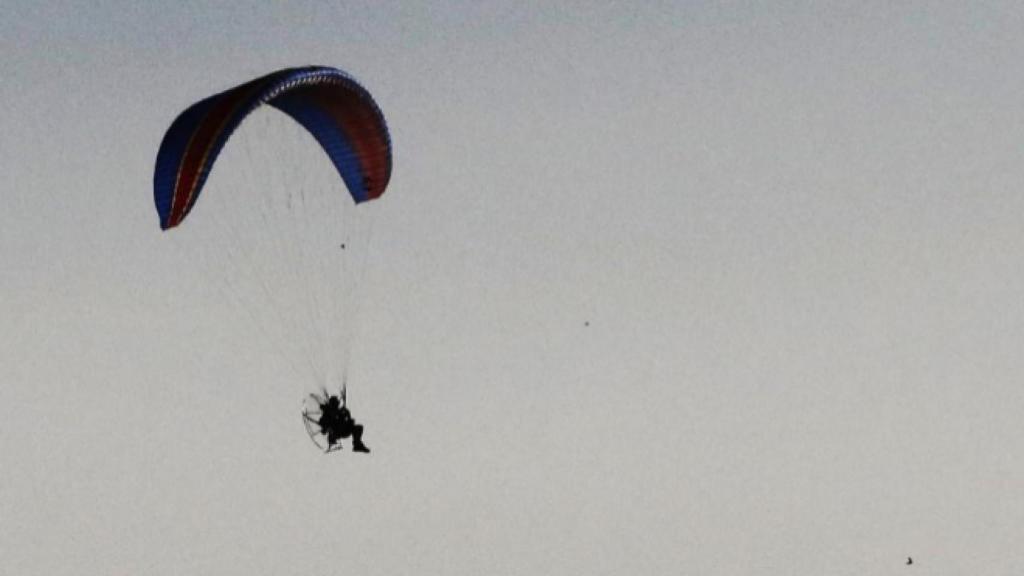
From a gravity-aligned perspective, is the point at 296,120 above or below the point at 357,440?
above

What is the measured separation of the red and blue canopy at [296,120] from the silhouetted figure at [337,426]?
6.70m

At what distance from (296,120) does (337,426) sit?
881cm

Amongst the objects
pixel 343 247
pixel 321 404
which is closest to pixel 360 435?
pixel 321 404

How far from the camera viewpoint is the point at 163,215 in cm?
5366

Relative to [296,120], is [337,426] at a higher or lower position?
lower

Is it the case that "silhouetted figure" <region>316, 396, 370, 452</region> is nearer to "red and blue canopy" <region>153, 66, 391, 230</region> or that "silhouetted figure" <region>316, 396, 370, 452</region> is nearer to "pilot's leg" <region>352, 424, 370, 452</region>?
"pilot's leg" <region>352, 424, 370, 452</region>

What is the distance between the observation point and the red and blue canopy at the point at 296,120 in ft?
176

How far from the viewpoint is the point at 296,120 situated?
196 feet

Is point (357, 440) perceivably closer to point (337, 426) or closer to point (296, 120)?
point (337, 426)

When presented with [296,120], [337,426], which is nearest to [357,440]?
[337,426]

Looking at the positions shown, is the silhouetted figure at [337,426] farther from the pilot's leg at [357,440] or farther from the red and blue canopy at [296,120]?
the red and blue canopy at [296,120]

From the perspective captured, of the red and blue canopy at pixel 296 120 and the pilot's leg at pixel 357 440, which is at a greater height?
the red and blue canopy at pixel 296 120

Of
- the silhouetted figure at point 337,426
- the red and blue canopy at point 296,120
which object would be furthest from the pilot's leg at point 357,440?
the red and blue canopy at point 296,120

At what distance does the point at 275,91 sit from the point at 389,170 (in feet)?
24.3
